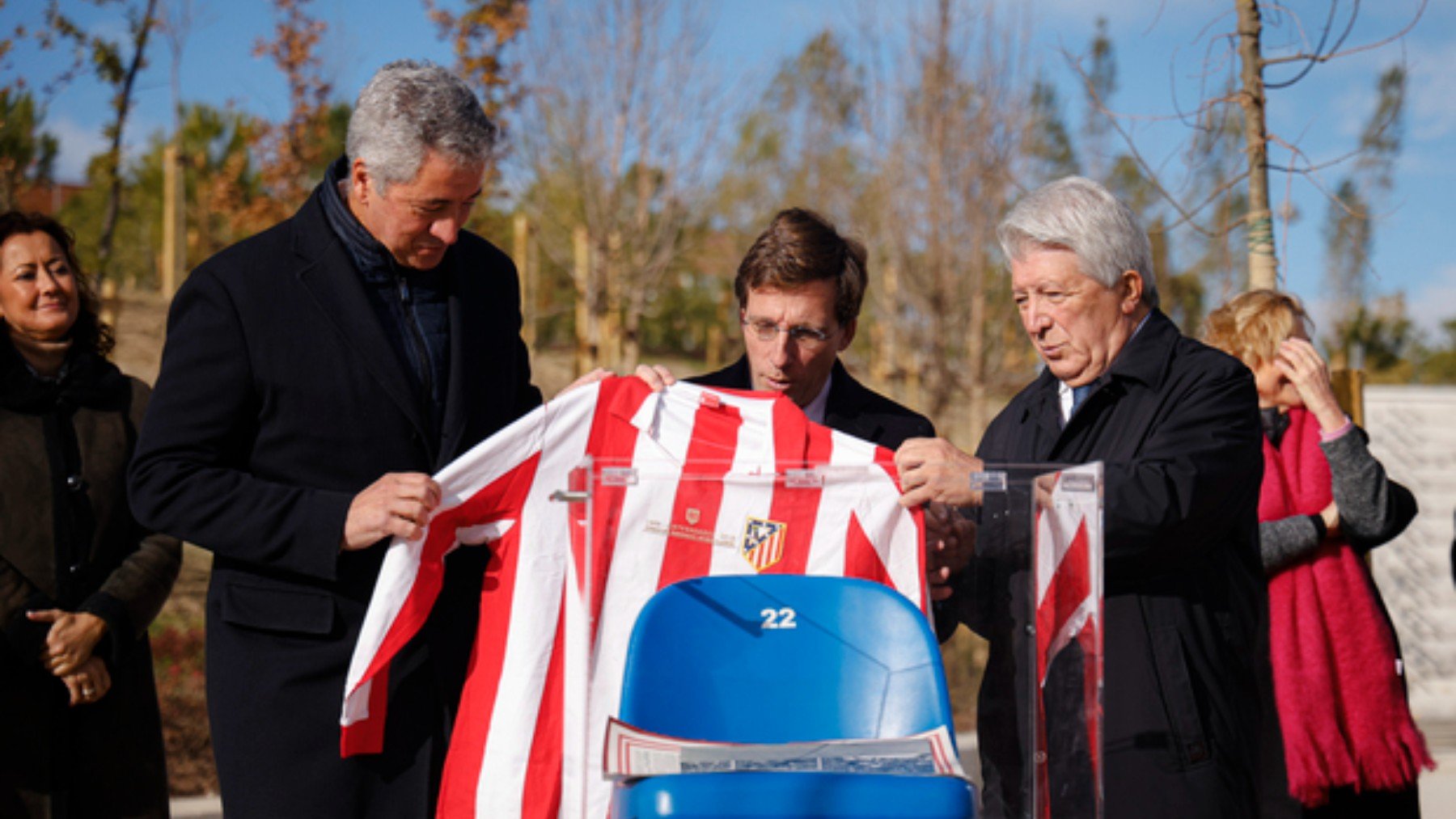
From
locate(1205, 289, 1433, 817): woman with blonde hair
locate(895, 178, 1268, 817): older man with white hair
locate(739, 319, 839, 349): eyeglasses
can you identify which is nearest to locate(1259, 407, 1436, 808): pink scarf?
locate(1205, 289, 1433, 817): woman with blonde hair

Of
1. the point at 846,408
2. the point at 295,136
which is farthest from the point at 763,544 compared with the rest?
the point at 295,136

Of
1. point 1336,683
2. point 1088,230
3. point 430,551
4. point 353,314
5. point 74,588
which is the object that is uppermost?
point 1088,230

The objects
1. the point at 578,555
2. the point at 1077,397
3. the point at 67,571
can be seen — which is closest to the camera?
the point at 578,555

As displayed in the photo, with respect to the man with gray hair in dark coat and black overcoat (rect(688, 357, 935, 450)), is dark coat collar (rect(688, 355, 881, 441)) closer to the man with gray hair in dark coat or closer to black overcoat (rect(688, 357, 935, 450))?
black overcoat (rect(688, 357, 935, 450))

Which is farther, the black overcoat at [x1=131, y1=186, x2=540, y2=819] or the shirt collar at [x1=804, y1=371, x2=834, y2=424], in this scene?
the shirt collar at [x1=804, y1=371, x2=834, y2=424]

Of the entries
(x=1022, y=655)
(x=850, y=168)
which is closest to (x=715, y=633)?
(x=1022, y=655)

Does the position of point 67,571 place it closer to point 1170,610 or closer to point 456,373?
point 456,373

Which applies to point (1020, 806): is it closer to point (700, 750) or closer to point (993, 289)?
point (700, 750)

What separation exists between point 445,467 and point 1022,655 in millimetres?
1228

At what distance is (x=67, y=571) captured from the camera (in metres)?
3.59

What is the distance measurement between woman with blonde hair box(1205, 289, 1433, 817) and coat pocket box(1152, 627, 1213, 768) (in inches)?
54.5

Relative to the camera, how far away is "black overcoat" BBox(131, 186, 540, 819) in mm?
2561

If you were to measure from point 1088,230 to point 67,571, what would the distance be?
289 cm

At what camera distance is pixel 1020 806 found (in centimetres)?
242
